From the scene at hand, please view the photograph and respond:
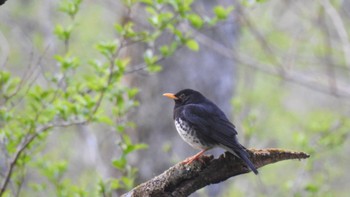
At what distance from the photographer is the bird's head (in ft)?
18.5

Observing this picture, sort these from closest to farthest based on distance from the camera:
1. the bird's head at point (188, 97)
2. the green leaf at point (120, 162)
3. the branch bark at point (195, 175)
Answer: the branch bark at point (195, 175), the green leaf at point (120, 162), the bird's head at point (188, 97)

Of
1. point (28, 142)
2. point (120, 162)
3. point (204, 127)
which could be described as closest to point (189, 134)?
point (204, 127)

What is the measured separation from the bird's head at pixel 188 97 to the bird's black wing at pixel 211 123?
0.32 m

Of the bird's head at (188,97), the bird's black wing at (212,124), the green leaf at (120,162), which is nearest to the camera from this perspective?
the bird's black wing at (212,124)

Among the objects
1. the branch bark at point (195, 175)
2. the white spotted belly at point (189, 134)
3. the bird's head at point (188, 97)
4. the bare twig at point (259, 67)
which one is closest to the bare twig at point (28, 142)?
the white spotted belly at point (189, 134)

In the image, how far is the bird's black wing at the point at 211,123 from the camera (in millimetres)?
4828

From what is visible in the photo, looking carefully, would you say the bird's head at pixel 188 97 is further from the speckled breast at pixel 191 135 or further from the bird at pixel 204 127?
the speckled breast at pixel 191 135

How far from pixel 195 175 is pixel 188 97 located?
1.80m

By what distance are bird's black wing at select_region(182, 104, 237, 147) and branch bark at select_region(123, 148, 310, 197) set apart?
48 cm

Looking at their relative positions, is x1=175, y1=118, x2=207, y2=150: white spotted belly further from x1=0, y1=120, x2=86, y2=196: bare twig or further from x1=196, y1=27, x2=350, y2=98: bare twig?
x1=196, y1=27, x2=350, y2=98: bare twig

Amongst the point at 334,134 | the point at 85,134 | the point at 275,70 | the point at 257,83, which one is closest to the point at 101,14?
the point at 257,83

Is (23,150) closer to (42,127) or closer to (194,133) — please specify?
(42,127)

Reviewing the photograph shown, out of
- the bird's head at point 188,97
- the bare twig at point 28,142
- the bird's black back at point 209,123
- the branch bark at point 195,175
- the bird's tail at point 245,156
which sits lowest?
the bare twig at point 28,142

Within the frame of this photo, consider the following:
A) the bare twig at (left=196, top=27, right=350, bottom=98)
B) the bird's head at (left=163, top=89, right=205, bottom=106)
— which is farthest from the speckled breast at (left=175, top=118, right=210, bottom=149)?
the bare twig at (left=196, top=27, right=350, bottom=98)
